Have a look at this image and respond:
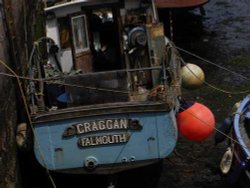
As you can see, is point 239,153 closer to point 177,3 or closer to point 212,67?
point 212,67

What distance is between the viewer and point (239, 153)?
8.29 meters

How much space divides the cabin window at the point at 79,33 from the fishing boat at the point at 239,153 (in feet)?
10.2

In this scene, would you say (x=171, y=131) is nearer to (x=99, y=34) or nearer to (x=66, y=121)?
(x=66, y=121)

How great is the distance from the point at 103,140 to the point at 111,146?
164 millimetres

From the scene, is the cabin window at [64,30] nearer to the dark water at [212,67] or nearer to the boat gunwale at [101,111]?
the boat gunwale at [101,111]

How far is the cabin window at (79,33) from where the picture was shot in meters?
9.84

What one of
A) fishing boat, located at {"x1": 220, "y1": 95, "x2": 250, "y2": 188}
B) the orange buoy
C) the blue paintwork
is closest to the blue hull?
the blue paintwork

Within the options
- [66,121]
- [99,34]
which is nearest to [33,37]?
[99,34]

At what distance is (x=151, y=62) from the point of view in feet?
32.5

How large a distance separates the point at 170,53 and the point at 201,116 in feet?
6.05

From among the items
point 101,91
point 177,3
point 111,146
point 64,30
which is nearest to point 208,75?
point 177,3

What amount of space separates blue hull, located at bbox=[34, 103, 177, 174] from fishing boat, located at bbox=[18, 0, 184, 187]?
15 millimetres

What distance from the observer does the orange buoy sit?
8422mm

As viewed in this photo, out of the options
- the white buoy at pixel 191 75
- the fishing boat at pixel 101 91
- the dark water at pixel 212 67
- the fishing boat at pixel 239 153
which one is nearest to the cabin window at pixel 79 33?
the fishing boat at pixel 101 91
